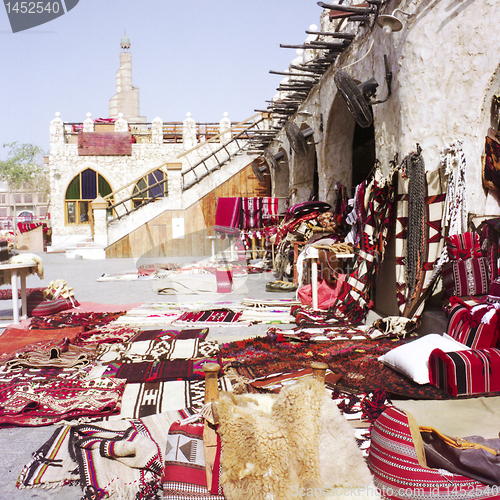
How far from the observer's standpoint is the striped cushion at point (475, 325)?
3.31m

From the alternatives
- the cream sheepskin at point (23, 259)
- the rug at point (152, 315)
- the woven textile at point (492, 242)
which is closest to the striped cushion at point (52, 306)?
the cream sheepskin at point (23, 259)

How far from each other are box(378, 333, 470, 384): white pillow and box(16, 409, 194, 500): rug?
167 cm

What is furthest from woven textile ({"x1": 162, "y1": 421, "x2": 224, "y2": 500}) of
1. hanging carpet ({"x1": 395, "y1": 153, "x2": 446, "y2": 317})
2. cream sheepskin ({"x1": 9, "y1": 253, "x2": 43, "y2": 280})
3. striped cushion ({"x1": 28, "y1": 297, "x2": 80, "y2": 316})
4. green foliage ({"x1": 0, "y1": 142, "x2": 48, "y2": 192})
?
green foliage ({"x1": 0, "y1": 142, "x2": 48, "y2": 192})

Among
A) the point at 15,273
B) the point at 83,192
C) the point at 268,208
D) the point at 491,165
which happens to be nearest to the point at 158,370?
the point at 15,273

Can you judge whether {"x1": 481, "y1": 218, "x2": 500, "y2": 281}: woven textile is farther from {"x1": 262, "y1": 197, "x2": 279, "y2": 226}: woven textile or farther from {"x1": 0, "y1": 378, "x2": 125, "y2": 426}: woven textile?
{"x1": 262, "y1": 197, "x2": 279, "y2": 226}: woven textile

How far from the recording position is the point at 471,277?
13.2 feet

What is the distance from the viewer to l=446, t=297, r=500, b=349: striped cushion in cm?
331

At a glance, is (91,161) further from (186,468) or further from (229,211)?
(186,468)

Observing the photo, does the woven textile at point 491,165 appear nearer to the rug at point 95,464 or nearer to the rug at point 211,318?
the rug at point 211,318

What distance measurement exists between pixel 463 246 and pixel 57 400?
3.63 metres

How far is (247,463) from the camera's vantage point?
6.15ft

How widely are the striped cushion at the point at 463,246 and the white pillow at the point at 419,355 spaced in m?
0.96

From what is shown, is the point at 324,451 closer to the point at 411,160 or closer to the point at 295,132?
the point at 411,160

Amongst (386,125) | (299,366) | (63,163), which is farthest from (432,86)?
(63,163)
